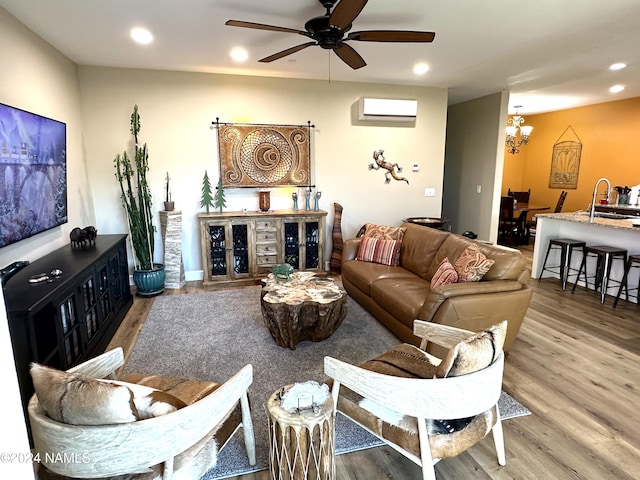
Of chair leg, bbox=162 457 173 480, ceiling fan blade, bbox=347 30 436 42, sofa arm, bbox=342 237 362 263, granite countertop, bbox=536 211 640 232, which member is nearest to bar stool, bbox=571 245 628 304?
granite countertop, bbox=536 211 640 232

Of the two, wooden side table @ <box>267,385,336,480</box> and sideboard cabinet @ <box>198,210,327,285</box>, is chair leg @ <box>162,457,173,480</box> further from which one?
sideboard cabinet @ <box>198,210,327,285</box>

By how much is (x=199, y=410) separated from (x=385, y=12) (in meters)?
3.06

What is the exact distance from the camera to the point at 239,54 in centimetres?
401

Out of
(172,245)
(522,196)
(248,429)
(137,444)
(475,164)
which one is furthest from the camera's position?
(522,196)

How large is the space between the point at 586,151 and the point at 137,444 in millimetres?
9240

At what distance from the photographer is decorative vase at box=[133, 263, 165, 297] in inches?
173

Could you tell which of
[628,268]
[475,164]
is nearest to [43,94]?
[475,164]

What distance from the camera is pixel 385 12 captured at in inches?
115

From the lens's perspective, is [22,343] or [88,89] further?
[88,89]

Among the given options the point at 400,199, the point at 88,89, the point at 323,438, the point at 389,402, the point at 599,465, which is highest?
the point at 88,89

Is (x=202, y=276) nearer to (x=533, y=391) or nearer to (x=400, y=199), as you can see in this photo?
(x=400, y=199)

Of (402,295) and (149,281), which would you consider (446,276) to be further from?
(149,281)

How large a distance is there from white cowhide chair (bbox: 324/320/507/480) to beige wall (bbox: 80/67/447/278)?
3971 millimetres

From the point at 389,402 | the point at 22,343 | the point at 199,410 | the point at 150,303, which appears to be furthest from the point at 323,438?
the point at 150,303
